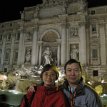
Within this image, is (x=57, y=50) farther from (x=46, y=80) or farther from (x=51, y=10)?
(x=46, y=80)

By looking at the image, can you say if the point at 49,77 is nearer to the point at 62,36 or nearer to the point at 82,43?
the point at 82,43

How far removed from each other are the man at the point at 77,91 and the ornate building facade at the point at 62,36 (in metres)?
25.8

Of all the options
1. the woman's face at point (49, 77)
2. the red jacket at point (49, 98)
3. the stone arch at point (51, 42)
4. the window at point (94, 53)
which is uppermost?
the stone arch at point (51, 42)

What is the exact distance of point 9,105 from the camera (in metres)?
7.61

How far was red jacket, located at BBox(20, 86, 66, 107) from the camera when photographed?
3.10 m

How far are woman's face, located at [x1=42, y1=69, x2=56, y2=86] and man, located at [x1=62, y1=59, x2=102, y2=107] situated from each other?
288mm

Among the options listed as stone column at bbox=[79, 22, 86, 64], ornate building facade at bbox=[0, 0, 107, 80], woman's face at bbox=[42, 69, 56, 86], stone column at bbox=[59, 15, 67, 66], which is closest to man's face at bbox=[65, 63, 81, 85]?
woman's face at bbox=[42, 69, 56, 86]

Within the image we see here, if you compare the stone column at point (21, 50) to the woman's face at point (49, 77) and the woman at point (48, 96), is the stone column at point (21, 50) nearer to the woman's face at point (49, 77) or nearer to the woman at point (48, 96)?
the woman's face at point (49, 77)

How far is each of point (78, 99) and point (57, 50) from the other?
96.7 feet

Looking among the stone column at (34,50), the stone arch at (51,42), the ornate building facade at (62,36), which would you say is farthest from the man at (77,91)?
the stone arch at (51,42)

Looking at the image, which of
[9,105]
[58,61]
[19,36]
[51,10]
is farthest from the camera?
[19,36]

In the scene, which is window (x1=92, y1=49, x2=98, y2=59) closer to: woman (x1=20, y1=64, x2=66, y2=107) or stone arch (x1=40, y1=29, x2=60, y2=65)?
stone arch (x1=40, y1=29, x2=60, y2=65)

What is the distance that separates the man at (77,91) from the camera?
127 inches

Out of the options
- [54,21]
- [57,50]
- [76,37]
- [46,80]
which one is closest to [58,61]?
[57,50]
